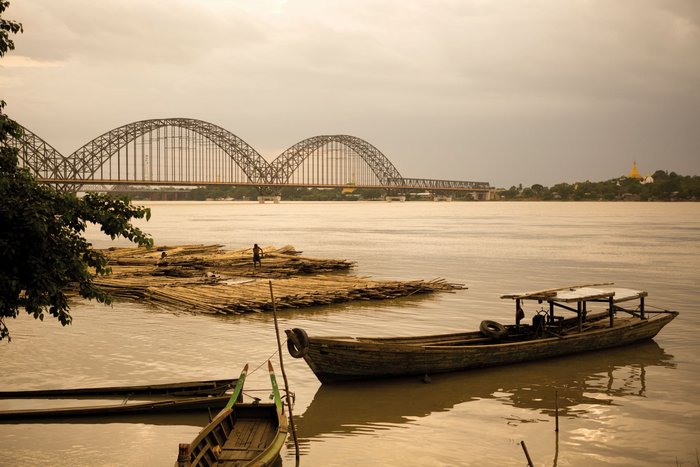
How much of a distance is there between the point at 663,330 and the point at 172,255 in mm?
21409

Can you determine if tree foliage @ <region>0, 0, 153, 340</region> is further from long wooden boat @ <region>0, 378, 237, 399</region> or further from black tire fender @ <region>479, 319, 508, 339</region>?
black tire fender @ <region>479, 319, 508, 339</region>

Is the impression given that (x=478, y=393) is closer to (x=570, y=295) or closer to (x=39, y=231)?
(x=570, y=295)

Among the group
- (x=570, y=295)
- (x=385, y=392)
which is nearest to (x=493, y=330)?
(x=570, y=295)

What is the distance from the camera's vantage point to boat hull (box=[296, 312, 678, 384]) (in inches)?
496

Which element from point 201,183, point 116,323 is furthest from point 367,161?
point 116,323

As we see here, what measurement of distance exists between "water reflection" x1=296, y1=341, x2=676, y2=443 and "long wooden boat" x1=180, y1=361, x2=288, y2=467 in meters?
1.31

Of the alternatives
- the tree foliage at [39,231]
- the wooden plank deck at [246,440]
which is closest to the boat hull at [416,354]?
the wooden plank deck at [246,440]

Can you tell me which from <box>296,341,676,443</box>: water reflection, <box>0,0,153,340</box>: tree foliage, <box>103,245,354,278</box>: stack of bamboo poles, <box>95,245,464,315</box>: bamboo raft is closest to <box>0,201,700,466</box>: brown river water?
<box>296,341,676,443</box>: water reflection

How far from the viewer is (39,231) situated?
27.1ft

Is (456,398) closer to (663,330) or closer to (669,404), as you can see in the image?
(669,404)

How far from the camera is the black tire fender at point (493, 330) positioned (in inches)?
591

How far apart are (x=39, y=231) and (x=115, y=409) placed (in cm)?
370

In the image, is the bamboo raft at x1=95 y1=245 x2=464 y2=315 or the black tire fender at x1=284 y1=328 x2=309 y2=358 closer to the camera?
the black tire fender at x1=284 y1=328 x2=309 y2=358

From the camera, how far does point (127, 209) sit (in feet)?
32.2
